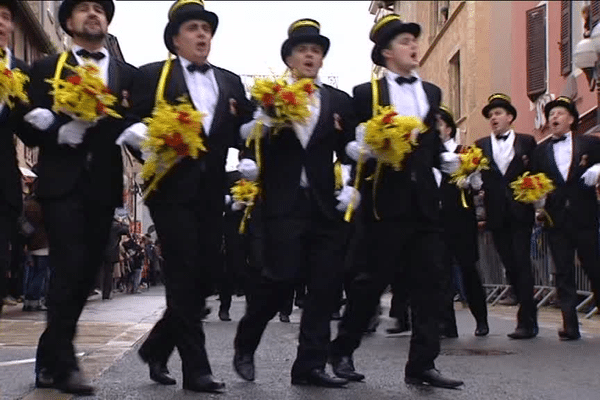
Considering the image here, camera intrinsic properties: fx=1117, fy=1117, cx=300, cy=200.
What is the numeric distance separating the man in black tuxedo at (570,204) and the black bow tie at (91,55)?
5.01 m

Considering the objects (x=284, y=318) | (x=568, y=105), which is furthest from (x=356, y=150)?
(x=284, y=318)

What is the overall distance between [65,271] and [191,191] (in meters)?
0.79

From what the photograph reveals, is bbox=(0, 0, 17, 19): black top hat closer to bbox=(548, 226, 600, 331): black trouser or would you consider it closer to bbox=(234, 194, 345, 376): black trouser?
bbox=(234, 194, 345, 376): black trouser

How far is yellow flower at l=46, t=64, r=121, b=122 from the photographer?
5.72 meters

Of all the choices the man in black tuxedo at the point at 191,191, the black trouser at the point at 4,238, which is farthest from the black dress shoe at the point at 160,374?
the black trouser at the point at 4,238

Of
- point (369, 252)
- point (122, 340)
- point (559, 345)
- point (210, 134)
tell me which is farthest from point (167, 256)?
point (559, 345)

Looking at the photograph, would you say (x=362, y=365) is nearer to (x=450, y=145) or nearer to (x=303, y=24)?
(x=303, y=24)

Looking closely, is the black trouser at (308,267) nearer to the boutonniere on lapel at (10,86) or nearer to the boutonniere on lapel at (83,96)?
the boutonniere on lapel at (83,96)

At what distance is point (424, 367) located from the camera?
636 cm

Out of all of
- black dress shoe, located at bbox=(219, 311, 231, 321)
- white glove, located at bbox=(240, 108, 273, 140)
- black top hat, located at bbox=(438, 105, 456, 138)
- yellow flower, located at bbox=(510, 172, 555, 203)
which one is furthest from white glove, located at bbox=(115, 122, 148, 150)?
black dress shoe, located at bbox=(219, 311, 231, 321)

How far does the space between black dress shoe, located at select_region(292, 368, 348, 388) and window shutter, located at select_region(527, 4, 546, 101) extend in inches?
766

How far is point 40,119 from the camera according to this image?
18.8ft

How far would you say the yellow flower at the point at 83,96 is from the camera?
5.72m

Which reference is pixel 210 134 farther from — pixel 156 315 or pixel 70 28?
pixel 156 315
